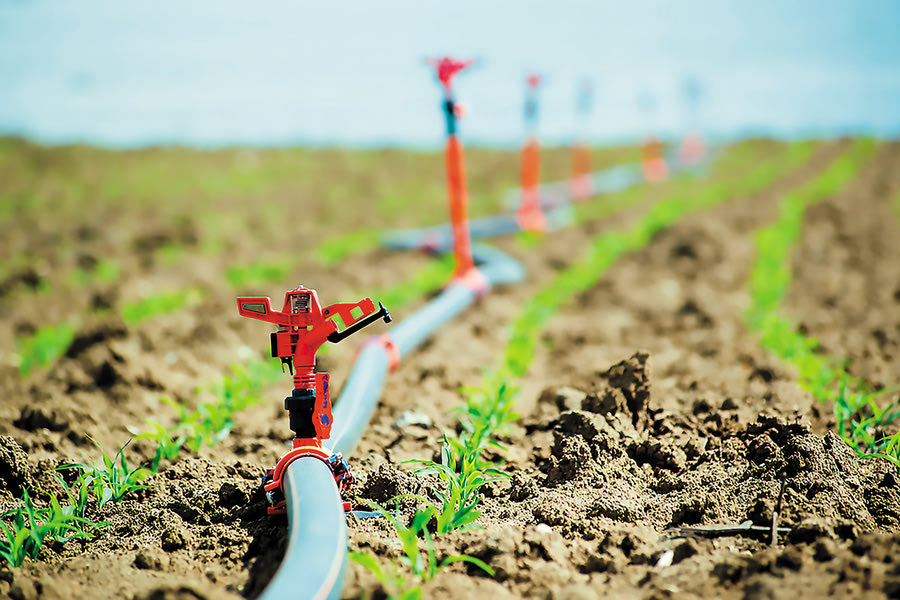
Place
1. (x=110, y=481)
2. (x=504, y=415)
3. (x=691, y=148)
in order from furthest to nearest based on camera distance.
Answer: (x=691, y=148) < (x=504, y=415) < (x=110, y=481)

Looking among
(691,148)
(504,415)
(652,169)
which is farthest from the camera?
(691,148)

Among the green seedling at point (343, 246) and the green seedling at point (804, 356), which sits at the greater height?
the green seedling at point (343, 246)

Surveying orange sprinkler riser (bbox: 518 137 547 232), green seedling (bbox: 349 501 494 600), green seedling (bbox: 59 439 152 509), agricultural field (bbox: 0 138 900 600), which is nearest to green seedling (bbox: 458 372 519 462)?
agricultural field (bbox: 0 138 900 600)

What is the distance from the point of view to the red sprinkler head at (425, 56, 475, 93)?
5.05 meters

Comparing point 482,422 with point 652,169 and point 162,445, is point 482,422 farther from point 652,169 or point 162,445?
point 652,169

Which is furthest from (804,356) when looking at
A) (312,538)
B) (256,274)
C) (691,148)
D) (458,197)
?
(691,148)

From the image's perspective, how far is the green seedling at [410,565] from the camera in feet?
6.46

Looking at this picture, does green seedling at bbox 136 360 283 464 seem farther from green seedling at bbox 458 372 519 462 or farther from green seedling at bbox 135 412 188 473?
green seedling at bbox 458 372 519 462

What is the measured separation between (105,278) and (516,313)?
4.20m

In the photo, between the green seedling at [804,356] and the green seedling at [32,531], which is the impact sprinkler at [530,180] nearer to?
the green seedling at [804,356]

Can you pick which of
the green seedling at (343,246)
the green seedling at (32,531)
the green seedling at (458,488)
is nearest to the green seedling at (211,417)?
the green seedling at (32,531)

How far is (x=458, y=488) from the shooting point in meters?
2.55

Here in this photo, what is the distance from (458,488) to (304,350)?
765mm

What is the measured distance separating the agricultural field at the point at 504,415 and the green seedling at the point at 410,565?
10 mm
